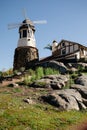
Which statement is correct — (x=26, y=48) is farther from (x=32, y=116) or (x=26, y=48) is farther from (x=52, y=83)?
(x=32, y=116)

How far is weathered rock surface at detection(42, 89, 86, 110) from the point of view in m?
22.7

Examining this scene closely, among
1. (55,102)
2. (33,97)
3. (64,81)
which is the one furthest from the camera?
(64,81)

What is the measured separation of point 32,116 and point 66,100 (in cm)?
512

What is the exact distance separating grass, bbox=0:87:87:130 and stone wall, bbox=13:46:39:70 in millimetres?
35463

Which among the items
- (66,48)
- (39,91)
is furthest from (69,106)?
(66,48)

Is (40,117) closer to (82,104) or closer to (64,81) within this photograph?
(82,104)

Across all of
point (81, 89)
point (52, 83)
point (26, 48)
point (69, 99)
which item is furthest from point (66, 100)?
point (26, 48)

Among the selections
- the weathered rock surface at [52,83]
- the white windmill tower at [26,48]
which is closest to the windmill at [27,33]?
the white windmill tower at [26,48]

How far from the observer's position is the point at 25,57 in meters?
60.1

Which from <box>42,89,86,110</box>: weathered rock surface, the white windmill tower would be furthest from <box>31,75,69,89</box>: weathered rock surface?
the white windmill tower

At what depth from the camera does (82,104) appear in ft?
79.4

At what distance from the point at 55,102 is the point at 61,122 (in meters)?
3.92

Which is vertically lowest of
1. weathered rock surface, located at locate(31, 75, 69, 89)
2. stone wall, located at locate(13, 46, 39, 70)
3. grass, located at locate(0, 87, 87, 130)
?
grass, located at locate(0, 87, 87, 130)

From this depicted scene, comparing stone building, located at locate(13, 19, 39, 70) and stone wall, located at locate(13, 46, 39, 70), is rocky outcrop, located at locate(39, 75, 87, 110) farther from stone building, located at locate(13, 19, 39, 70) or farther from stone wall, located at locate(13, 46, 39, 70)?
stone wall, located at locate(13, 46, 39, 70)
